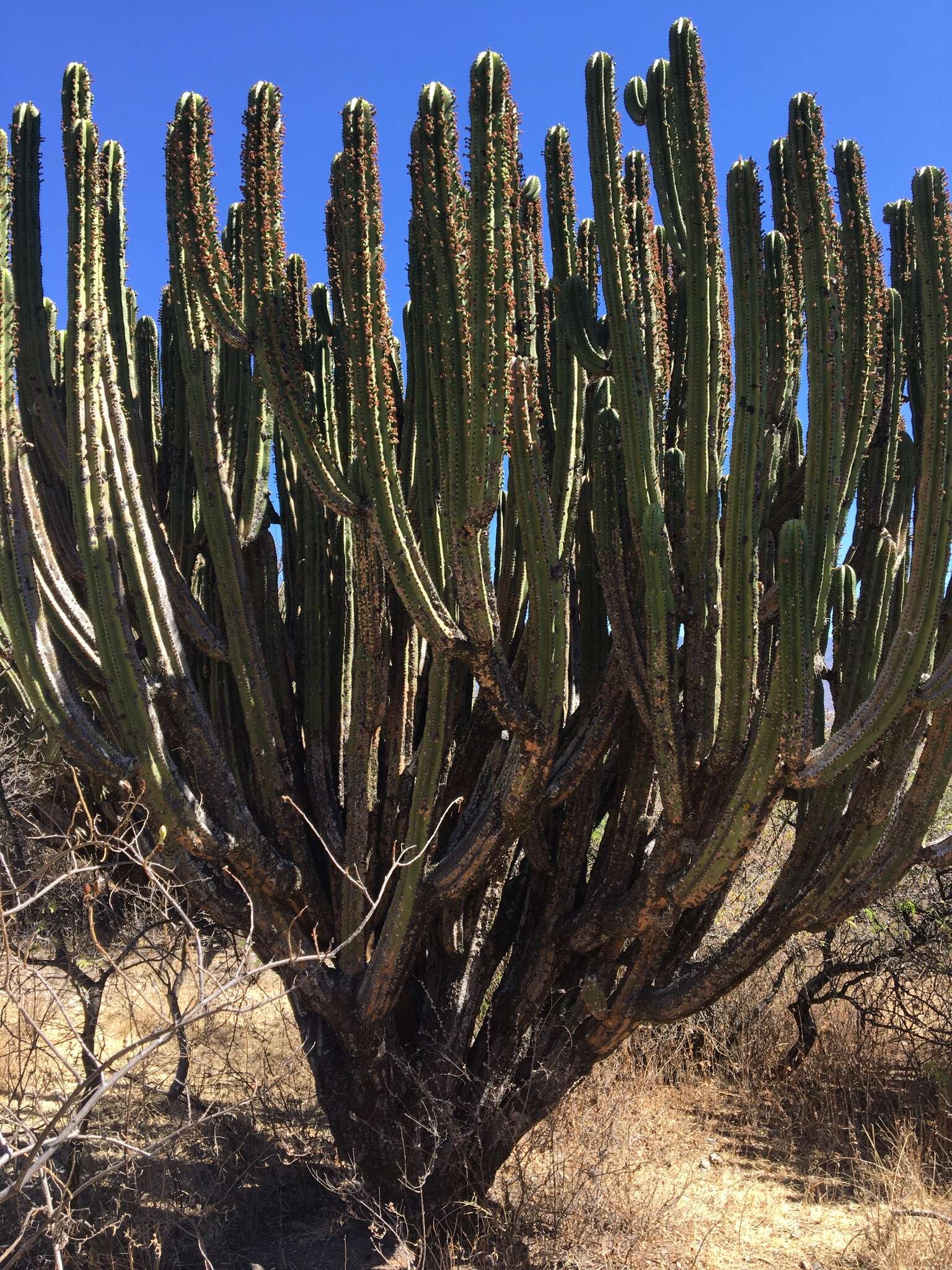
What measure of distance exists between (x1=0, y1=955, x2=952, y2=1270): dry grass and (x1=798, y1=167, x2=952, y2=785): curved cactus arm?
2.16 m

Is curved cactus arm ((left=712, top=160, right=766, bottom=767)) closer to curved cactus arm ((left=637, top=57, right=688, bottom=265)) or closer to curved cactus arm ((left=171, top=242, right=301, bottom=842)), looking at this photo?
curved cactus arm ((left=637, top=57, right=688, bottom=265))

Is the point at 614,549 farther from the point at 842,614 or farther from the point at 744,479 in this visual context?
the point at 842,614

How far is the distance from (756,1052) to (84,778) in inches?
186

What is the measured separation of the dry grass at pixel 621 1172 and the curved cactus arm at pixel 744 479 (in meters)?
1.96

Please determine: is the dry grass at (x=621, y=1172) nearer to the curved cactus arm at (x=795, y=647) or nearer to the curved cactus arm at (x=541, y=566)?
the curved cactus arm at (x=541, y=566)

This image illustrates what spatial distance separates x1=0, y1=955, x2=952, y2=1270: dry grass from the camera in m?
4.32

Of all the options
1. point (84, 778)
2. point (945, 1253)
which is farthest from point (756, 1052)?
point (84, 778)

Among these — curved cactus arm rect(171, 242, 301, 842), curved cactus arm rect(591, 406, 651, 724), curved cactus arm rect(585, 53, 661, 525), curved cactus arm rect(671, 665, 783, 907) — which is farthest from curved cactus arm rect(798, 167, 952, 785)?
curved cactus arm rect(171, 242, 301, 842)

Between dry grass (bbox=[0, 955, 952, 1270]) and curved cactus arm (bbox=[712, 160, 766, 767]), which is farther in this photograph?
dry grass (bbox=[0, 955, 952, 1270])

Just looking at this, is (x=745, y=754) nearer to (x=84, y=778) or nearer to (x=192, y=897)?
(x=192, y=897)

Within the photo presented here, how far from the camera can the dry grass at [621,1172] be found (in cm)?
432

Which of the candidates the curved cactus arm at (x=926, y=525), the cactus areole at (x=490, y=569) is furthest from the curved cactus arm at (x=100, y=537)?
the curved cactus arm at (x=926, y=525)

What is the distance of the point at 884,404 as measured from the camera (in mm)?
4414

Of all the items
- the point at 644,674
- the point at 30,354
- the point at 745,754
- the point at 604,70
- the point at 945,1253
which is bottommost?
the point at 945,1253
